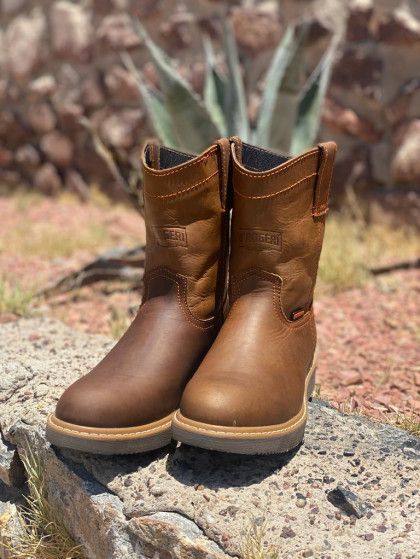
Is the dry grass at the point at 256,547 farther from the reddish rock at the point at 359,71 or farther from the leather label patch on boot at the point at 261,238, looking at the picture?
the reddish rock at the point at 359,71

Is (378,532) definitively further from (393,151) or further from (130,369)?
(393,151)

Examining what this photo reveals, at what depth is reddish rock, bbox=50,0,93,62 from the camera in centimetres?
451

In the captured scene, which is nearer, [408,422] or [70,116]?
[408,422]

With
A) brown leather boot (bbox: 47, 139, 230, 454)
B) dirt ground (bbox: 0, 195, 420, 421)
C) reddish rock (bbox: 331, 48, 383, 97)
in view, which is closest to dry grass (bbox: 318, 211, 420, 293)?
dirt ground (bbox: 0, 195, 420, 421)

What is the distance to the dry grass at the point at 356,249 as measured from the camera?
2963 mm

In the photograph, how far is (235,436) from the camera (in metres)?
1.25

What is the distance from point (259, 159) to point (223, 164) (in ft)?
0.28

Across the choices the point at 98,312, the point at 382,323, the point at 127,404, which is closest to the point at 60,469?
the point at 127,404

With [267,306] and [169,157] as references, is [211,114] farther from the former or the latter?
[267,306]

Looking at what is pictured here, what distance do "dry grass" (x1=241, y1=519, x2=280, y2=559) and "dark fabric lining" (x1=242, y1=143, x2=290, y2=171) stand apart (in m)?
0.74

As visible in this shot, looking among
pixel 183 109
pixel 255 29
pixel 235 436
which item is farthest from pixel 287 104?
pixel 235 436

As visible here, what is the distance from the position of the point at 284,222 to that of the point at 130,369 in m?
0.45

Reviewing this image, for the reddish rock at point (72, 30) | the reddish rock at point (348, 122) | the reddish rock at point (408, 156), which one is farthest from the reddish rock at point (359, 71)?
the reddish rock at point (72, 30)

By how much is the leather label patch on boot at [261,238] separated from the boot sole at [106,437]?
1.42ft
